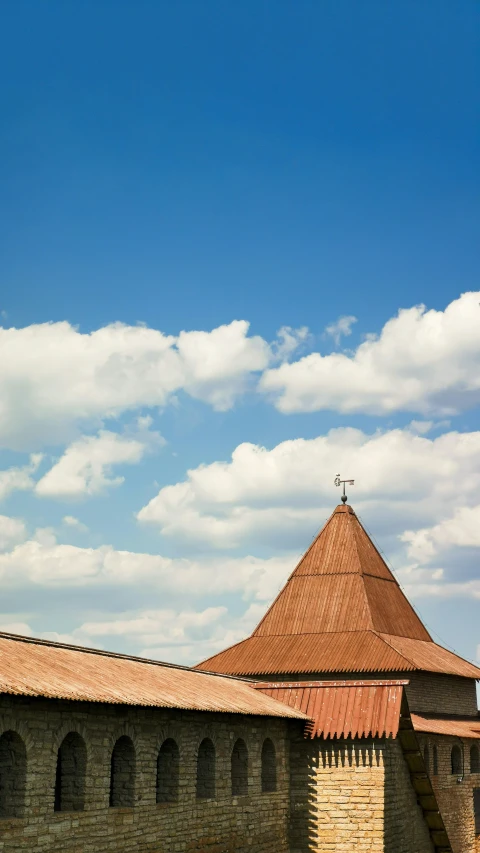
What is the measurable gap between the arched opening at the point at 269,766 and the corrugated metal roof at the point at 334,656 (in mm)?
9822

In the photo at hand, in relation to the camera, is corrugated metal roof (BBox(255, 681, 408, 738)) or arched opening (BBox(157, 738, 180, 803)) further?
corrugated metal roof (BBox(255, 681, 408, 738))

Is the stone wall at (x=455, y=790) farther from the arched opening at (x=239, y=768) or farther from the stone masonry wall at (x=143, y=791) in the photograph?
the arched opening at (x=239, y=768)

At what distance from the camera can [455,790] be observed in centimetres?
3272

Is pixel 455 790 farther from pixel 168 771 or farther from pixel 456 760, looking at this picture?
pixel 168 771

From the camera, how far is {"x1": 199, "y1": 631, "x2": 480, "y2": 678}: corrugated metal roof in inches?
1316

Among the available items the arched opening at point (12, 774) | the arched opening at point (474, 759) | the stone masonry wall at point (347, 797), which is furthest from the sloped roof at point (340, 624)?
the arched opening at point (12, 774)

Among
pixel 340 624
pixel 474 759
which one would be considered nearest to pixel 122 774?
pixel 340 624

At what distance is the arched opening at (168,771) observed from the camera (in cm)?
1930

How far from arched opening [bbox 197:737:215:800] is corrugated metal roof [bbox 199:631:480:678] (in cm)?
1305

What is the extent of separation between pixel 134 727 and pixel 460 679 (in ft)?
72.5

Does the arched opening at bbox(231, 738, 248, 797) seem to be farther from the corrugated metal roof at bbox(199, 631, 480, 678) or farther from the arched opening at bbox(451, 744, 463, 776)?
the arched opening at bbox(451, 744, 463, 776)

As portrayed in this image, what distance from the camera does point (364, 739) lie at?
2362cm

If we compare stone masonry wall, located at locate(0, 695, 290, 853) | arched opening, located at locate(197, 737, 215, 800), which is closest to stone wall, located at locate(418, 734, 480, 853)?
stone masonry wall, located at locate(0, 695, 290, 853)

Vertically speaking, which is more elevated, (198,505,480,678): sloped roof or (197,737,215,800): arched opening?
(198,505,480,678): sloped roof
